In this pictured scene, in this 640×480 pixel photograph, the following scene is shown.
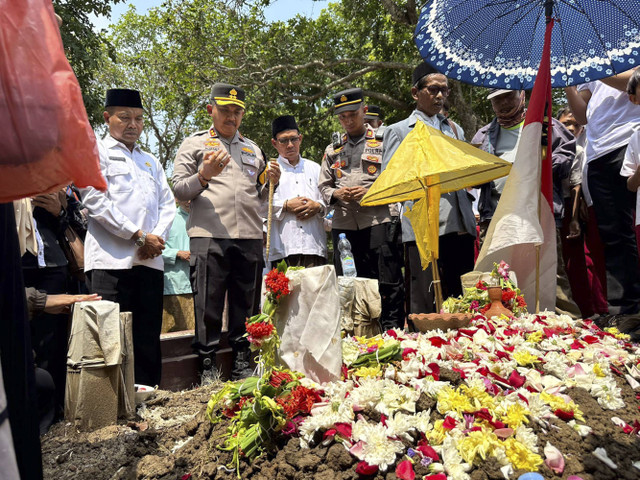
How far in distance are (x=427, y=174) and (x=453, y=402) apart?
74.3 inches

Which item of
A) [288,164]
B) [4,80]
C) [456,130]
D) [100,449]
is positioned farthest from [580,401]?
[288,164]

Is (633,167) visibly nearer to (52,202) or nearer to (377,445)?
(377,445)

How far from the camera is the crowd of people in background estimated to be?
3.74m

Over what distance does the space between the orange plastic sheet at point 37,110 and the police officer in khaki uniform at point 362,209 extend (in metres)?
3.76

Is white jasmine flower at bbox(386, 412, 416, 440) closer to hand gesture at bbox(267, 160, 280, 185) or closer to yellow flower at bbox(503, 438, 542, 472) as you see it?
yellow flower at bbox(503, 438, 542, 472)

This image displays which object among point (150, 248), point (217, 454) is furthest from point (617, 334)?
point (150, 248)

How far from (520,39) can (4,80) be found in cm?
421

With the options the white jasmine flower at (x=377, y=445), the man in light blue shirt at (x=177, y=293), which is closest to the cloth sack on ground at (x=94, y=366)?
the white jasmine flower at (x=377, y=445)

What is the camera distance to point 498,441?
2.00 m

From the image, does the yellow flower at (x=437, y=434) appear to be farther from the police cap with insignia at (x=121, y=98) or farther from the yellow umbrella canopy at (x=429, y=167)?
the police cap with insignia at (x=121, y=98)

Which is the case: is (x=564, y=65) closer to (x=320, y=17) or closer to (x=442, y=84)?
(x=442, y=84)

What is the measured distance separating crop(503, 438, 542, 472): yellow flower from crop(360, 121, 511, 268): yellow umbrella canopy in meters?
2.07

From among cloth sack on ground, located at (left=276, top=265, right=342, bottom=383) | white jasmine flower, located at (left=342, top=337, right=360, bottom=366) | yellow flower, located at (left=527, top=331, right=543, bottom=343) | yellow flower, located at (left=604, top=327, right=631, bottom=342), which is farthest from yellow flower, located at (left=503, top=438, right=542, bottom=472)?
yellow flower, located at (left=604, top=327, right=631, bottom=342)

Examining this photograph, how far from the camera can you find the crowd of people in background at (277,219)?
374 cm
